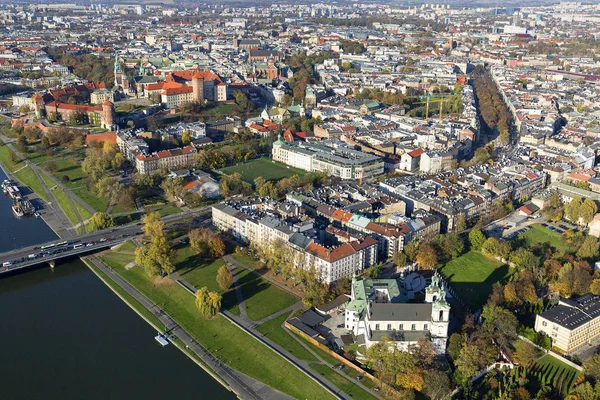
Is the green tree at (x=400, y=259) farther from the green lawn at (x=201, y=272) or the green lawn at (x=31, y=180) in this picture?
the green lawn at (x=31, y=180)

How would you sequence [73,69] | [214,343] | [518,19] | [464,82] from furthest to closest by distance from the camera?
1. [518,19]
2. [73,69]
3. [464,82]
4. [214,343]

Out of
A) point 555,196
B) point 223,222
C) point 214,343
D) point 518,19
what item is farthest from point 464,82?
point 518,19

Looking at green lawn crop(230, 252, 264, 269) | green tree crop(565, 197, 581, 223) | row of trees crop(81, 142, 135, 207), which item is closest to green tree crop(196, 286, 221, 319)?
green lawn crop(230, 252, 264, 269)

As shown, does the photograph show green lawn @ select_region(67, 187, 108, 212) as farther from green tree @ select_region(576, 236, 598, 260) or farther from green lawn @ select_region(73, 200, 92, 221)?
green tree @ select_region(576, 236, 598, 260)

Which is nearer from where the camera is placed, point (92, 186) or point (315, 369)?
point (315, 369)

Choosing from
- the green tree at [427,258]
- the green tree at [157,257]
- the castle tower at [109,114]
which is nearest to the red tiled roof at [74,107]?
the castle tower at [109,114]

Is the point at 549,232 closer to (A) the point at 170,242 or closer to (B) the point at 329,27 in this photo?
(A) the point at 170,242
